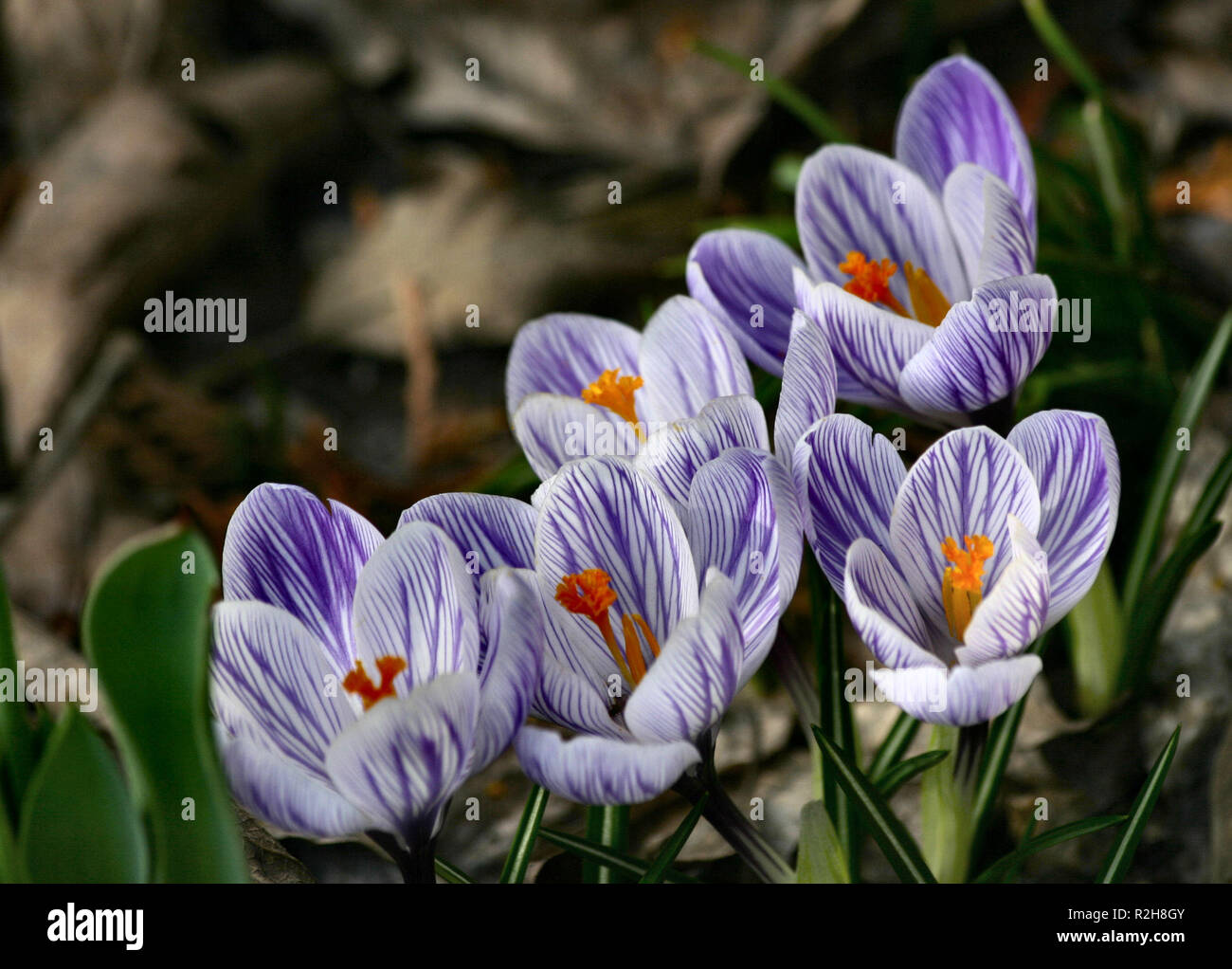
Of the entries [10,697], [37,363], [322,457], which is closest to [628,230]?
[322,457]

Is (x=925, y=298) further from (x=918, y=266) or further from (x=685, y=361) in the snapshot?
(x=685, y=361)

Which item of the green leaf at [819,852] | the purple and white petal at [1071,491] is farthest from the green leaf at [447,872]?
the purple and white petal at [1071,491]

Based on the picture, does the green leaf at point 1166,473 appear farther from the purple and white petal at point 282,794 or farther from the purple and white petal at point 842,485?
the purple and white petal at point 282,794

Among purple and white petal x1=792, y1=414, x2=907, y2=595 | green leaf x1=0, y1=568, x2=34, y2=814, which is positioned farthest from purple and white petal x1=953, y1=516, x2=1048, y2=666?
green leaf x1=0, y1=568, x2=34, y2=814

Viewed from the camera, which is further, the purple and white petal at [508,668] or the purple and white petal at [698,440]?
the purple and white petal at [698,440]

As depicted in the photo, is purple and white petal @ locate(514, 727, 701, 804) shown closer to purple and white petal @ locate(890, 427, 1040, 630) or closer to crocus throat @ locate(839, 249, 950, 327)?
purple and white petal @ locate(890, 427, 1040, 630)
